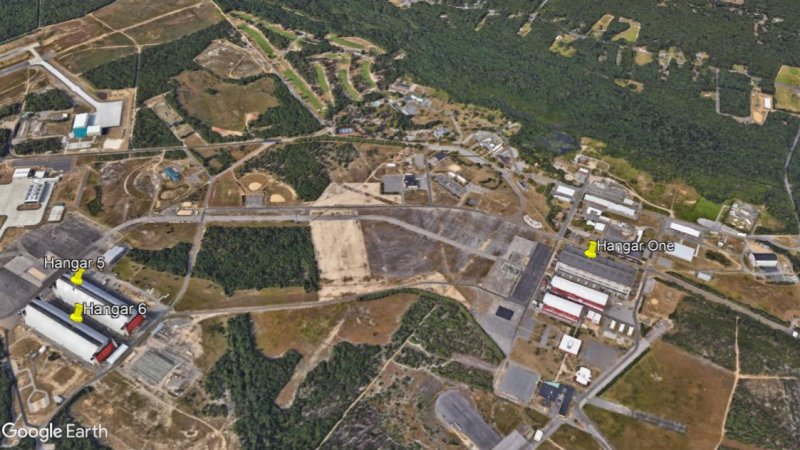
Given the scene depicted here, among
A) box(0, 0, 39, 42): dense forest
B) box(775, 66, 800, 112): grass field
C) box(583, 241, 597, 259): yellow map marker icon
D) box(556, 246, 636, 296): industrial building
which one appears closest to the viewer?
box(556, 246, 636, 296): industrial building

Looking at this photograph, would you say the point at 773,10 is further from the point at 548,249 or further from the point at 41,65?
the point at 41,65

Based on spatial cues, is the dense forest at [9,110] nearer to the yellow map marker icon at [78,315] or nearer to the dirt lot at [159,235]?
the dirt lot at [159,235]

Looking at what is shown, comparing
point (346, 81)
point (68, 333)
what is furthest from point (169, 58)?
point (68, 333)

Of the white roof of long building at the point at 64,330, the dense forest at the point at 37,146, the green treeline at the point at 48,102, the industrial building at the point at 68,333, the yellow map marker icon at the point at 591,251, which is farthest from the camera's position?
the green treeline at the point at 48,102

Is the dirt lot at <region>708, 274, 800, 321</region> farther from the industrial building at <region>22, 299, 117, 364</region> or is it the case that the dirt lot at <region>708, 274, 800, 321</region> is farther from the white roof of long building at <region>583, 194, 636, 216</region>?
the industrial building at <region>22, 299, 117, 364</region>

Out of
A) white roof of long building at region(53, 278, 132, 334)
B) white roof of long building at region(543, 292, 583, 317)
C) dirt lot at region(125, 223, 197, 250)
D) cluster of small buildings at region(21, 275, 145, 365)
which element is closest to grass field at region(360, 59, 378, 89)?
dirt lot at region(125, 223, 197, 250)

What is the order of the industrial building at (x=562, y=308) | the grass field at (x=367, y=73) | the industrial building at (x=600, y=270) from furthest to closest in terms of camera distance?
1. the grass field at (x=367, y=73)
2. the industrial building at (x=600, y=270)
3. the industrial building at (x=562, y=308)

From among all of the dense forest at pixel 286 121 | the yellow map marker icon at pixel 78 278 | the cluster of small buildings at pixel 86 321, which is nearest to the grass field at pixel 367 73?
the dense forest at pixel 286 121
